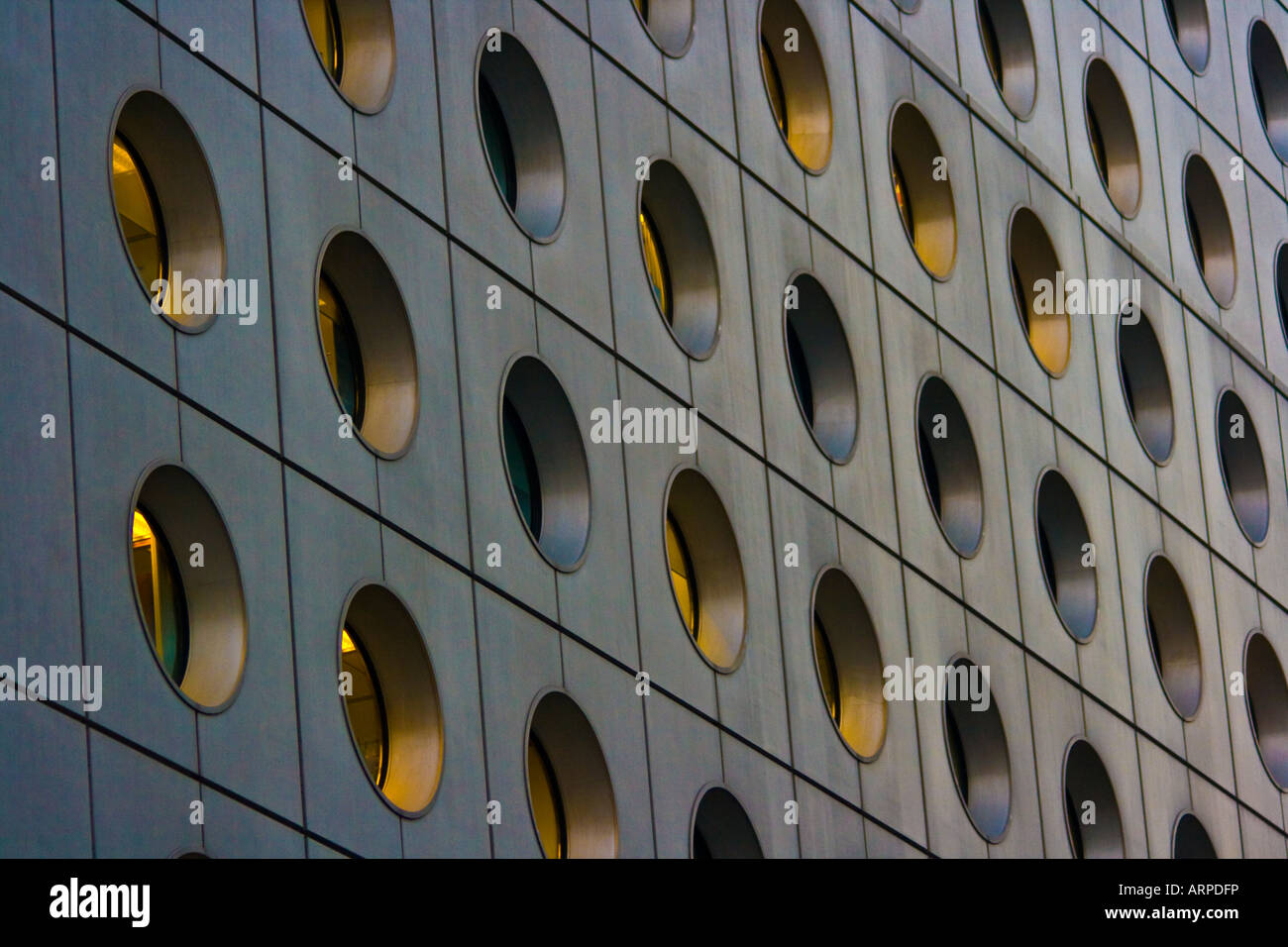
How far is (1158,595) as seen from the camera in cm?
3394

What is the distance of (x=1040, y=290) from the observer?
1302 inches

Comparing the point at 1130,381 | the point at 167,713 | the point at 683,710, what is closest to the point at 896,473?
the point at 683,710

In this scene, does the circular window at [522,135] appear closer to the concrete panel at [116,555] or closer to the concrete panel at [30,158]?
the concrete panel at [30,158]

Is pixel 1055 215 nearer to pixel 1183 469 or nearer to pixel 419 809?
pixel 1183 469

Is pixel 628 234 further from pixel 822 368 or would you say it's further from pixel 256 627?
pixel 256 627

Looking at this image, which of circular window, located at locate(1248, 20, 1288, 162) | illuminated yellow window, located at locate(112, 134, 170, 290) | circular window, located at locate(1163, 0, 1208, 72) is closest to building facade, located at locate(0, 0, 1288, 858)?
illuminated yellow window, located at locate(112, 134, 170, 290)

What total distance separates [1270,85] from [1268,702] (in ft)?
32.5

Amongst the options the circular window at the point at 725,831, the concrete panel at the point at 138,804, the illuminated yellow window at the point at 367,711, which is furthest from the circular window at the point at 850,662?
the concrete panel at the point at 138,804

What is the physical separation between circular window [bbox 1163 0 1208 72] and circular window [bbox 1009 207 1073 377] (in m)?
6.57

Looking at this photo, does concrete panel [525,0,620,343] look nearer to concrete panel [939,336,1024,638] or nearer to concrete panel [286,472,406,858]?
concrete panel [286,472,406,858]

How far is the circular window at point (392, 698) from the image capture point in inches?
821

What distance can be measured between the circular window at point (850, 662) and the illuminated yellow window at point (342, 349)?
→ 6646 millimetres

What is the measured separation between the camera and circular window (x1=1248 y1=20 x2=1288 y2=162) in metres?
40.4

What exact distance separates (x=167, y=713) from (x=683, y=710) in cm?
678
